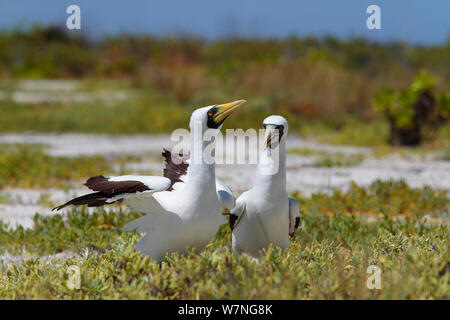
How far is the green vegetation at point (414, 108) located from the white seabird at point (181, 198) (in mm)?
8620

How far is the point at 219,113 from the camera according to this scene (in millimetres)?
3223

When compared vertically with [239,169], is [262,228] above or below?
above

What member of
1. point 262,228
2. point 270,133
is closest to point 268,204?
point 262,228

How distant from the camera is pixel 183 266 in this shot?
9.93ft

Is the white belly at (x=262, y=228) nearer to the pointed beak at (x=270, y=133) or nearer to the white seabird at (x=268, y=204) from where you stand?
the white seabird at (x=268, y=204)

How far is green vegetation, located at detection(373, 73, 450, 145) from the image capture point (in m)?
11.1

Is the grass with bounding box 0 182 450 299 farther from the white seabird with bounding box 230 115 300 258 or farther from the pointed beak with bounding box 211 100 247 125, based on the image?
the pointed beak with bounding box 211 100 247 125

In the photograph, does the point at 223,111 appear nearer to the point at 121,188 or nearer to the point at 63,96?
the point at 121,188

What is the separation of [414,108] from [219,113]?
8822 mm

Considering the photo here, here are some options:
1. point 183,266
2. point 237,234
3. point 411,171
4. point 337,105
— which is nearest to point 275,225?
point 237,234

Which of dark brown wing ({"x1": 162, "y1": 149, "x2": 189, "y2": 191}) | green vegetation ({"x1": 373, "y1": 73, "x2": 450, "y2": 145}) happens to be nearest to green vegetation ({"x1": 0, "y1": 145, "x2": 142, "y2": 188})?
dark brown wing ({"x1": 162, "y1": 149, "x2": 189, "y2": 191})

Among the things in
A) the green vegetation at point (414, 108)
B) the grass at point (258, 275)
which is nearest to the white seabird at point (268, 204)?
the grass at point (258, 275)
